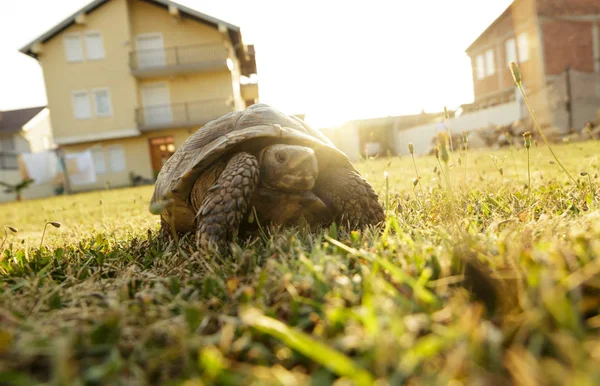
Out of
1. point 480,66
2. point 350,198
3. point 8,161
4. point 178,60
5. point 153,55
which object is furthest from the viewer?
point 8,161

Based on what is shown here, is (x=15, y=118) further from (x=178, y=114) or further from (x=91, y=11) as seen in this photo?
(x=178, y=114)

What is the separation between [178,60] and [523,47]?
15671 mm

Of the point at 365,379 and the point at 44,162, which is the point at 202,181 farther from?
the point at 44,162

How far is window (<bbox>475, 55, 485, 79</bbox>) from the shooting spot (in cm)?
2174

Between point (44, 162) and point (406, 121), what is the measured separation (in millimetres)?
19896

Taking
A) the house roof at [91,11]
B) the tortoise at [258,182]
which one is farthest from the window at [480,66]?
the tortoise at [258,182]

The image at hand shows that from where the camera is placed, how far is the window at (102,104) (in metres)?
18.2

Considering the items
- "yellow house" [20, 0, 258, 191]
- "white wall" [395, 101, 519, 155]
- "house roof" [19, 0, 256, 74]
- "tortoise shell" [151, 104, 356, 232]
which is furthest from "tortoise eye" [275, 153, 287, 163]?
"house roof" [19, 0, 256, 74]

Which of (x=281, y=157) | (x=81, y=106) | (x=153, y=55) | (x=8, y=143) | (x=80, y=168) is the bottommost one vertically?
(x=281, y=157)

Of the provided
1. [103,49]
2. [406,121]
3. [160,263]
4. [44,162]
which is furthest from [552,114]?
[44,162]

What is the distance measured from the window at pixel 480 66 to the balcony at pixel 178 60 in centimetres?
1362

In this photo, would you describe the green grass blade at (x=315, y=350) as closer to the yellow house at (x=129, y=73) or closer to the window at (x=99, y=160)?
the yellow house at (x=129, y=73)

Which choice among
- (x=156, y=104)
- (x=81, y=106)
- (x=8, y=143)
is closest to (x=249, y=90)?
(x=156, y=104)

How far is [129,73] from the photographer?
18.0 metres
